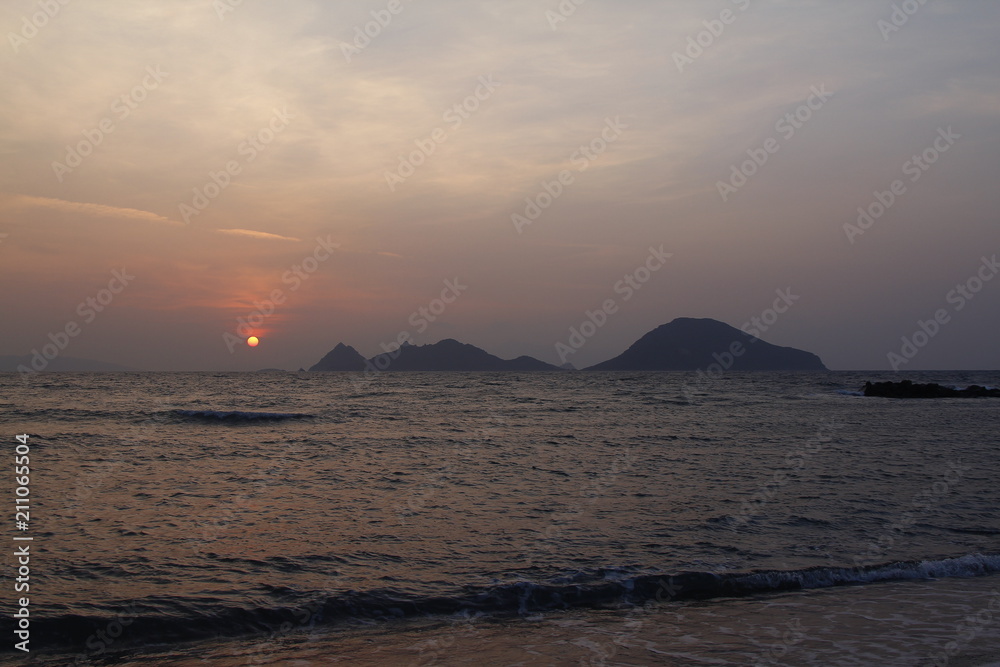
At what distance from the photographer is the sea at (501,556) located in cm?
1020

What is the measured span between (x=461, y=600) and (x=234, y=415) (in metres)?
43.7

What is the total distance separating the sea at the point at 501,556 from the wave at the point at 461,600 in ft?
0.16

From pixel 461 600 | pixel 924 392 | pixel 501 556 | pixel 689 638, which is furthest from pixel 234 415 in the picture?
pixel 924 392

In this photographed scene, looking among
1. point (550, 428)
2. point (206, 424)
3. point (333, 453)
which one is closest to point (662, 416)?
point (550, 428)

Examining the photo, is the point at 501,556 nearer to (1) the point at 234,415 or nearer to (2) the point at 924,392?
(1) the point at 234,415

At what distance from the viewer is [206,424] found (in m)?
44.5

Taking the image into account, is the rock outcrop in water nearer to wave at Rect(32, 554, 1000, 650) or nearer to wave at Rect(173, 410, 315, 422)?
wave at Rect(173, 410, 315, 422)

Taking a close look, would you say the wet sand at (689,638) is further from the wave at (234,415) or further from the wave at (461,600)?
the wave at (234,415)

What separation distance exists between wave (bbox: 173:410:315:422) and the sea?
17.6 metres

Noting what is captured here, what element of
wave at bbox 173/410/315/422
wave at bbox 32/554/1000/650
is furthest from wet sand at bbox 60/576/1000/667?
wave at bbox 173/410/315/422

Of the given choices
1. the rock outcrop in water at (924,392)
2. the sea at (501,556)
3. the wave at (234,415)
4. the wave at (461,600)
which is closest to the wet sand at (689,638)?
the sea at (501,556)

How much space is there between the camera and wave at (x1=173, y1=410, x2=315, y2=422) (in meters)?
48.8

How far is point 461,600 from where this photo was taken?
11.9m

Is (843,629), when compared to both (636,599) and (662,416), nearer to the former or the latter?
(636,599)
